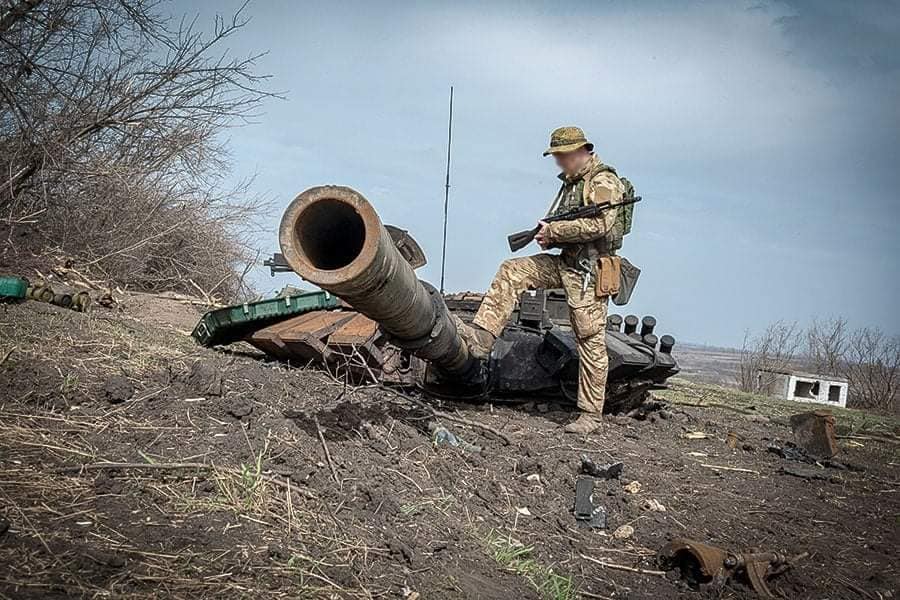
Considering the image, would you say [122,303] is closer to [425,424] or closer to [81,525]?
[425,424]

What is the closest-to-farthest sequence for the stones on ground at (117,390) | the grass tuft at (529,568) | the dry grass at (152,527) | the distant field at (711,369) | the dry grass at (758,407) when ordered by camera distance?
1. the dry grass at (152,527)
2. the grass tuft at (529,568)
3. the stones on ground at (117,390)
4. the dry grass at (758,407)
5. the distant field at (711,369)

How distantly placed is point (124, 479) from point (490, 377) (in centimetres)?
411

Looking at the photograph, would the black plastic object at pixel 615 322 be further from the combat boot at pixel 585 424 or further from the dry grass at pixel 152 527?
the dry grass at pixel 152 527

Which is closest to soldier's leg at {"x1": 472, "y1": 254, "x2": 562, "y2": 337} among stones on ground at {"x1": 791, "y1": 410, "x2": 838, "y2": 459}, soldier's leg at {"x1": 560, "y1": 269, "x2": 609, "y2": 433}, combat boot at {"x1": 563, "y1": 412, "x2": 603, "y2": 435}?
soldier's leg at {"x1": 560, "y1": 269, "x2": 609, "y2": 433}

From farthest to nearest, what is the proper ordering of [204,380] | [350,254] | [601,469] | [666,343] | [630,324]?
[630,324] → [666,343] → [601,469] → [204,380] → [350,254]

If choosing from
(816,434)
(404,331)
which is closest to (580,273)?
(404,331)

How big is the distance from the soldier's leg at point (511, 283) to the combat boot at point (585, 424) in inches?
40.2

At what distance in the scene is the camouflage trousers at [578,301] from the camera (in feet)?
21.8

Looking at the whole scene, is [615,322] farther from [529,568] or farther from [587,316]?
[529,568]

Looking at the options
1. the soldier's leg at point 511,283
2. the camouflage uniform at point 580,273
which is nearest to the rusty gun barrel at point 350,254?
the soldier's leg at point 511,283

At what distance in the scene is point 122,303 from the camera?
9836 mm

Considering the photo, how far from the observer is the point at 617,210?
21.4ft

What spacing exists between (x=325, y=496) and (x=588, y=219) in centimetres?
360

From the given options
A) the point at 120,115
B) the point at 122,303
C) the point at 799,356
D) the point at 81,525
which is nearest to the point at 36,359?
the point at 81,525
